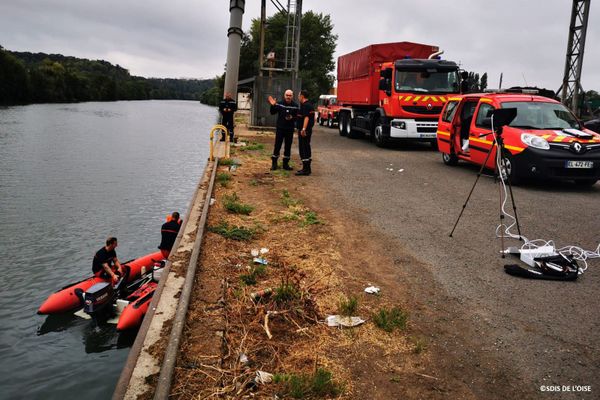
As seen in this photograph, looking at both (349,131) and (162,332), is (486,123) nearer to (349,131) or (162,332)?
(162,332)

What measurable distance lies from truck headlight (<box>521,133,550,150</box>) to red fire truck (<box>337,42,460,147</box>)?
7.03 m

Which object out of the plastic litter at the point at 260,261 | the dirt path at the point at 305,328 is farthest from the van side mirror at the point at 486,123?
the plastic litter at the point at 260,261

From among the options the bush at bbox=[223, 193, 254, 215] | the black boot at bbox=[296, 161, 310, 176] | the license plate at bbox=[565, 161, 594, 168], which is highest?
the license plate at bbox=[565, 161, 594, 168]

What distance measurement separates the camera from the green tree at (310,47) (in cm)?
6919

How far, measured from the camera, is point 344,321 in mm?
4602

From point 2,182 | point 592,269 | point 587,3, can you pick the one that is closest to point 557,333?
point 592,269

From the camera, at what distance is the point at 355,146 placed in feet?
68.0

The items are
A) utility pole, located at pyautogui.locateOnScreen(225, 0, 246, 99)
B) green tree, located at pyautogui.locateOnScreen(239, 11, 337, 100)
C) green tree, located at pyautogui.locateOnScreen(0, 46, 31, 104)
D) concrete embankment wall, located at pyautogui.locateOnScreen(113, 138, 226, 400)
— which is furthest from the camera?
green tree, located at pyautogui.locateOnScreen(0, 46, 31, 104)

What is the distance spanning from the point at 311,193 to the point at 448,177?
411cm

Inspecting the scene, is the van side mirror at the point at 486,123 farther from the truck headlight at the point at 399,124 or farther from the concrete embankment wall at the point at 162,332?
the concrete embankment wall at the point at 162,332

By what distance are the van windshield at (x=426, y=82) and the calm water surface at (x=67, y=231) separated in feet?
27.3

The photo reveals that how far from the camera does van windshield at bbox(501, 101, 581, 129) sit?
37.4 feet

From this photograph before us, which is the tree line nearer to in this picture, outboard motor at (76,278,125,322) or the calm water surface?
the calm water surface

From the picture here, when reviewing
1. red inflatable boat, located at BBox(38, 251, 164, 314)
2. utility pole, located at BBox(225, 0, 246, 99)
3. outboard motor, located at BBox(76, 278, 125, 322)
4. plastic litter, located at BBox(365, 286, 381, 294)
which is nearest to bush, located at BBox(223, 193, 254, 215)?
red inflatable boat, located at BBox(38, 251, 164, 314)
